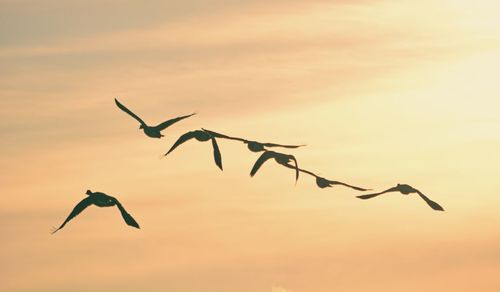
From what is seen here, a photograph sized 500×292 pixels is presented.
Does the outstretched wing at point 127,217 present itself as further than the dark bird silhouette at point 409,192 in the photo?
Yes

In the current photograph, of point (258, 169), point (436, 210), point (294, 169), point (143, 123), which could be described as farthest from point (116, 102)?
point (436, 210)

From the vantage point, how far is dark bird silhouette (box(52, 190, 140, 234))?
13935 millimetres

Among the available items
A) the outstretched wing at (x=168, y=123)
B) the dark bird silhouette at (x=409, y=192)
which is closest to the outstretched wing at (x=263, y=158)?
the outstretched wing at (x=168, y=123)

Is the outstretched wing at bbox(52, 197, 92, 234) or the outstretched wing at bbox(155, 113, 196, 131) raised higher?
the outstretched wing at bbox(155, 113, 196, 131)

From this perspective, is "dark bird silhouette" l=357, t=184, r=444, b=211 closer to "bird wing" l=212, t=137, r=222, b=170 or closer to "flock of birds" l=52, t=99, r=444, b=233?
"flock of birds" l=52, t=99, r=444, b=233

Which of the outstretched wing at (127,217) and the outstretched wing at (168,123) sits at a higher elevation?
the outstretched wing at (168,123)

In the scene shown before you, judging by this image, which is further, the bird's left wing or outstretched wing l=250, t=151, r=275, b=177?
outstretched wing l=250, t=151, r=275, b=177

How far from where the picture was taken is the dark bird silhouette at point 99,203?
1394 centimetres

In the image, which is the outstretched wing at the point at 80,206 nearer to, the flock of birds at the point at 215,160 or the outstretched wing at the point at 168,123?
the flock of birds at the point at 215,160

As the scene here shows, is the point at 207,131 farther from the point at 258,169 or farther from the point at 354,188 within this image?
the point at 354,188

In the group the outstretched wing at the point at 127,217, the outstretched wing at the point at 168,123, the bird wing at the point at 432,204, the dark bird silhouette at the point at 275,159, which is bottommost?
the outstretched wing at the point at 127,217

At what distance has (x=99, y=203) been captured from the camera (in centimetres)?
1443

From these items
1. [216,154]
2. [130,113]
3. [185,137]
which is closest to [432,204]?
[216,154]

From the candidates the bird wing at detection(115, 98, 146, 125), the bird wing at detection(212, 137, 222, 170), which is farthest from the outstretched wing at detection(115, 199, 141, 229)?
the bird wing at detection(212, 137, 222, 170)
